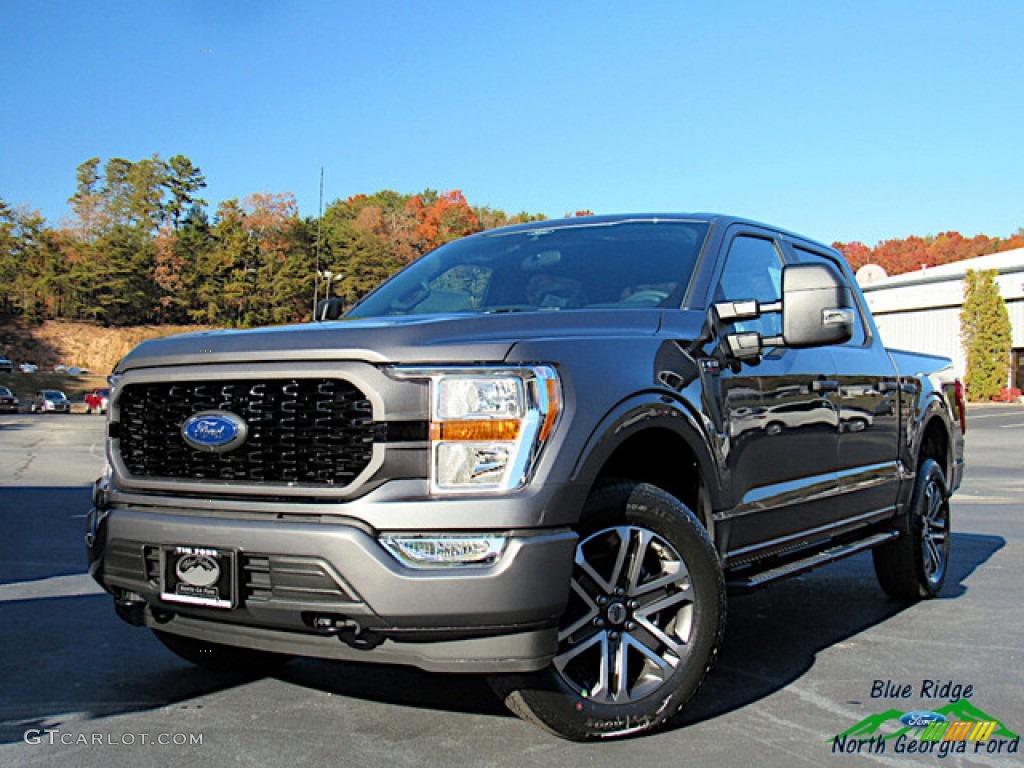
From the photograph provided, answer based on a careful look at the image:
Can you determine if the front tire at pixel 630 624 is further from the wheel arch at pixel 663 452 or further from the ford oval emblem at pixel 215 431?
the ford oval emblem at pixel 215 431

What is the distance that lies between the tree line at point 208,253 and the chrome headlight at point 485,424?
96440mm

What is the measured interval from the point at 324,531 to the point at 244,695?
1.38 metres

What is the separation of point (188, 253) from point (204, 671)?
121766 millimetres

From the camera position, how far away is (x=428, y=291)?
15.9 feet

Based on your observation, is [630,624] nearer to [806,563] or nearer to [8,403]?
[806,563]

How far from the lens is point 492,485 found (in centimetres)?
298

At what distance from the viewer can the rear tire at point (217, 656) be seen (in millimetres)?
4152

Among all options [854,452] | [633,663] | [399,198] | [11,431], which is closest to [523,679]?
[633,663]

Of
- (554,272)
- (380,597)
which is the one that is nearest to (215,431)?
(380,597)

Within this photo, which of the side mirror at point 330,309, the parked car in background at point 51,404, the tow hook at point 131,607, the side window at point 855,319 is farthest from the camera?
the parked car in background at point 51,404

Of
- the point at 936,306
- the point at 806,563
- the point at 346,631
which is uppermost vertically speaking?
the point at 936,306

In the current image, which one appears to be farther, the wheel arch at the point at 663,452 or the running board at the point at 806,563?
the running board at the point at 806,563

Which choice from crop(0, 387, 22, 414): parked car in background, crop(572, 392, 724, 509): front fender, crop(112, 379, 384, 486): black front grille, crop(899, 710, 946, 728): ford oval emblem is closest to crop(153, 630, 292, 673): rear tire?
crop(112, 379, 384, 486): black front grille

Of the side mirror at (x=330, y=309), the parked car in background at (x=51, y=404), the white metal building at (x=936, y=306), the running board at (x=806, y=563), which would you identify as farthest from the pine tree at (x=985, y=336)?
the side mirror at (x=330, y=309)
